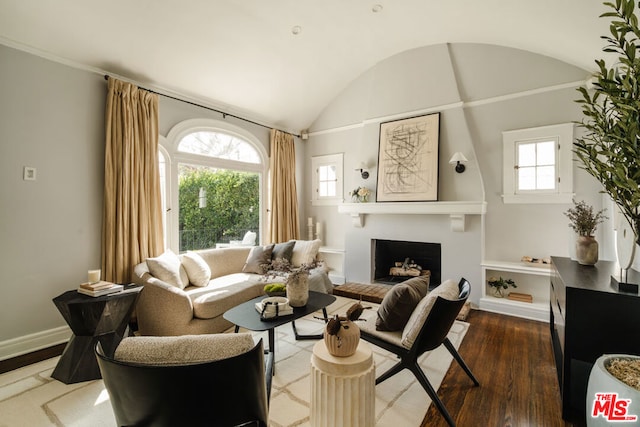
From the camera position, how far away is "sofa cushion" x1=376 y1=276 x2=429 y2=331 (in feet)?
6.68

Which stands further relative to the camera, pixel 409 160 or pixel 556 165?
pixel 409 160

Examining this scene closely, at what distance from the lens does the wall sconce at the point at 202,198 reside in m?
4.28

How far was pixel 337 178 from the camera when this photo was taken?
5523 millimetres

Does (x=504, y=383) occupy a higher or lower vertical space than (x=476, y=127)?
lower

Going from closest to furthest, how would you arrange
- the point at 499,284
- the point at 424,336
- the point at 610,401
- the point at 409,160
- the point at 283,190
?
the point at 610,401
the point at 424,336
the point at 499,284
the point at 409,160
the point at 283,190

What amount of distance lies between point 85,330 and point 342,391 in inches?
87.3

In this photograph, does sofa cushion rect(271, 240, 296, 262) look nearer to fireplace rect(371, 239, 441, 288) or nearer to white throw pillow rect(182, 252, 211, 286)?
white throw pillow rect(182, 252, 211, 286)

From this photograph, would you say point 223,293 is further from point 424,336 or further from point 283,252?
point 424,336

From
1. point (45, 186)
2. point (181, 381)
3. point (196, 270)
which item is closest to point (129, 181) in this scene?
point (45, 186)

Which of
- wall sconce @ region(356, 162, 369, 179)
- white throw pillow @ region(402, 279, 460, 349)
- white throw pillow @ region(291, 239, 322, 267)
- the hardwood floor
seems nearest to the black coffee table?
white throw pillow @ region(402, 279, 460, 349)

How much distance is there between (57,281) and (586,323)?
4.31m

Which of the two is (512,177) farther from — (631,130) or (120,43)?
(120,43)

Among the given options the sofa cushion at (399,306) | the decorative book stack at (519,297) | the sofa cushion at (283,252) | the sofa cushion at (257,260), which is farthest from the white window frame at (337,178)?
the sofa cushion at (399,306)

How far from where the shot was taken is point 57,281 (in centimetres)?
293
